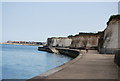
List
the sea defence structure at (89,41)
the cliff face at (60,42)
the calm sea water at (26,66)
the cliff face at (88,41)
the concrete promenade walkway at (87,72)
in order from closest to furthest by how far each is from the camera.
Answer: the concrete promenade walkway at (87,72), the calm sea water at (26,66), the sea defence structure at (89,41), the cliff face at (88,41), the cliff face at (60,42)

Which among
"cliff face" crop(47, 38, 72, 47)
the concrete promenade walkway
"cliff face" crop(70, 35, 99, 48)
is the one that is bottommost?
"cliff face" crop(47, 38, 72, 47)

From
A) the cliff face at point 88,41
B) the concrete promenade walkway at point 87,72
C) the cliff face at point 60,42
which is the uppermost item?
the concrete promenade walkway at point 87,72

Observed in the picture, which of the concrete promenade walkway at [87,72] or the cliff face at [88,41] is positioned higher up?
the concrete promenade walkway at [87,72]

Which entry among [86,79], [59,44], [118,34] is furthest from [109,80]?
[59,44]

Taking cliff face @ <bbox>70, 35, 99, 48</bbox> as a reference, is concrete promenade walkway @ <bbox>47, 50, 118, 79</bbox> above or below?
above

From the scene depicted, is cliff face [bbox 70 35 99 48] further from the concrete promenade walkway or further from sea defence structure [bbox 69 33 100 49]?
the concrete promenade walkway

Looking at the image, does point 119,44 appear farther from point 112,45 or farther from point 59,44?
point 59,44

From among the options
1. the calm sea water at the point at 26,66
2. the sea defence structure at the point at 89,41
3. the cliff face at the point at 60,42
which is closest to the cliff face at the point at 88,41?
the sea defence structure at the point at 89,41

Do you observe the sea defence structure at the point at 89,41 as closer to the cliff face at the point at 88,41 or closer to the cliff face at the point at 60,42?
the cliff face at the point at 88,41

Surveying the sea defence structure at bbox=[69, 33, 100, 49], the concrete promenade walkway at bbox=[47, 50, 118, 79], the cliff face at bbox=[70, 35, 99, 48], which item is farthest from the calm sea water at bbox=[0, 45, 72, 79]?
the cliff face at bbox=[70, 35, 99, 48]

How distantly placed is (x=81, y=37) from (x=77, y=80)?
57718mm

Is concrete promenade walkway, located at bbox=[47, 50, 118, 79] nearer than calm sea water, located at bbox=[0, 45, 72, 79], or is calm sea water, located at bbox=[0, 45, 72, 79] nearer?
concrete promenade walkway, located at bbox=[47, 50, 118, 79]

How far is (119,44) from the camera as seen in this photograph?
26141 mm

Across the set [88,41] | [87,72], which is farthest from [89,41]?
[87,72]
